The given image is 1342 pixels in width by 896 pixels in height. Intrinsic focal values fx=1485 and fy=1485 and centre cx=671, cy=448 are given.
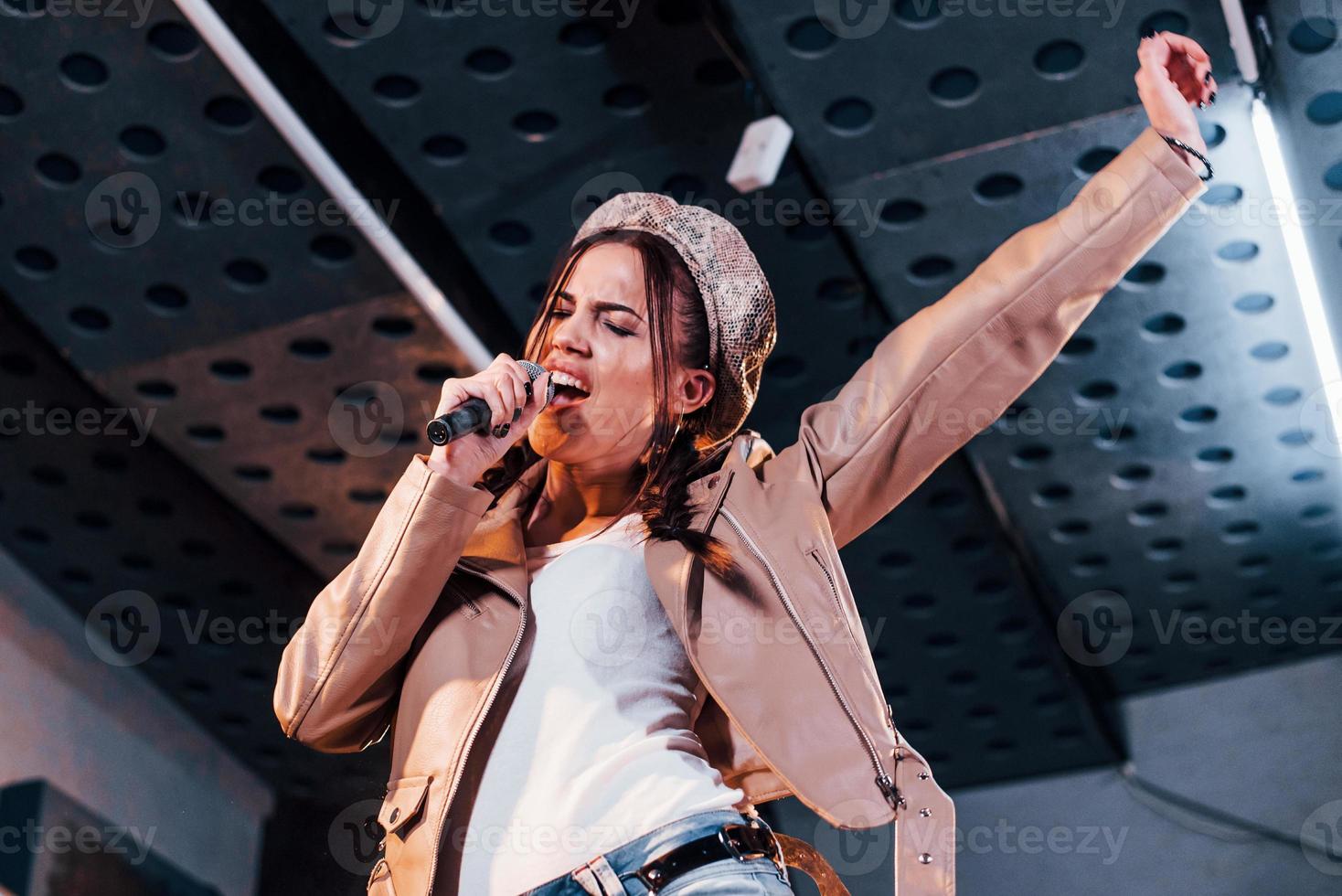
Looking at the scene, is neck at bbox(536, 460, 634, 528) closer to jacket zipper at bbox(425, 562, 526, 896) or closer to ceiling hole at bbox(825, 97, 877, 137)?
jacket zipper at bbox(425, 562, 526, 896)

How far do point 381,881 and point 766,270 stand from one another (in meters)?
0.89

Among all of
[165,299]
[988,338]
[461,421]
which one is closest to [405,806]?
[461,421]

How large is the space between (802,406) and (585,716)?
0.80 m

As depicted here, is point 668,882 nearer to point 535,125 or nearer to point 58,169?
point 535,125

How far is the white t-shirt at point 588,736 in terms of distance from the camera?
3.68ft

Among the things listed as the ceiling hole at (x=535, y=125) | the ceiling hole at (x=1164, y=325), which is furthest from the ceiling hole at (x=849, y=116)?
the ceiling hole at (x=1164, y=325)

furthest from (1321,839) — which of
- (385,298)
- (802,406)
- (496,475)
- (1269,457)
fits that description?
(385,298)

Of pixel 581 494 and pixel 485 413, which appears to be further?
pixel 581 494

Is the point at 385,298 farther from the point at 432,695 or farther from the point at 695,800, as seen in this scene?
the point at 695,800

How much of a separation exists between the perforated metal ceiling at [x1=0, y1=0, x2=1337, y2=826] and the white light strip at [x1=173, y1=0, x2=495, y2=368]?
24mm

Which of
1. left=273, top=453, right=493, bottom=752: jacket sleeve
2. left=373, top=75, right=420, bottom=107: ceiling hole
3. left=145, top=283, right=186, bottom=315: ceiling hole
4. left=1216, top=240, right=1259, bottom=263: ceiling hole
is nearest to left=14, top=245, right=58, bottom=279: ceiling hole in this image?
left=145, top=283, right=186, bottom=315: ceiling hole

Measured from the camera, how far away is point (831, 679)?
46.8 inches

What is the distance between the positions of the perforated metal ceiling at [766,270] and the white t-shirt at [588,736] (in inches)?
19.5

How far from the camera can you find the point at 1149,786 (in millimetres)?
2012
